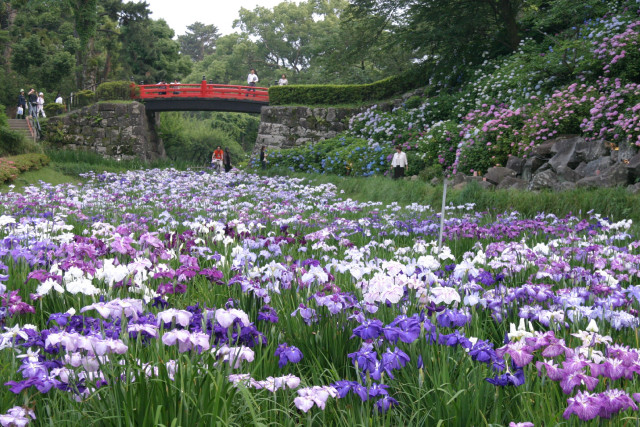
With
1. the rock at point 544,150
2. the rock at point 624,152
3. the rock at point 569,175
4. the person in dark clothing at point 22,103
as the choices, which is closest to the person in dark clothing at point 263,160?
the rock at point 544,150

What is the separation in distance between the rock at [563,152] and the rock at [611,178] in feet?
4.04

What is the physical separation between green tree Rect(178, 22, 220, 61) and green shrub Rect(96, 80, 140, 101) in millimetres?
52563

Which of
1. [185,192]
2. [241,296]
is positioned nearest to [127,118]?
[185,192]

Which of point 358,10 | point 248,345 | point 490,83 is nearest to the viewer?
point 248,345

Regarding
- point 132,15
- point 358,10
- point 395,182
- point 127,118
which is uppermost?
point 132,15

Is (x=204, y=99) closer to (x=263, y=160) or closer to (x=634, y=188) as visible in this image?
(x=263, y=160)

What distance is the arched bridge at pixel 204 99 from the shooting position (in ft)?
95.2

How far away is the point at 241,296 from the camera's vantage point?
2908mm

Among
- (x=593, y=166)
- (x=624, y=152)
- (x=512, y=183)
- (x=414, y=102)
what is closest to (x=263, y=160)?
(x=414, y=102)

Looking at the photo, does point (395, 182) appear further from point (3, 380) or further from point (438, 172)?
point (3, 380)

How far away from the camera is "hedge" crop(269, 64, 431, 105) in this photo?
25.6 m

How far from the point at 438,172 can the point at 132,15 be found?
29301mm

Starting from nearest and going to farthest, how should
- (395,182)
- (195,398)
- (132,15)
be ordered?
(195,398) → (395,182) → (132,15)

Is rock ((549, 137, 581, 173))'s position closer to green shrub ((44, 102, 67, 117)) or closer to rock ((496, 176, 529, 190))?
rock ((496, 176, 529, 190))
